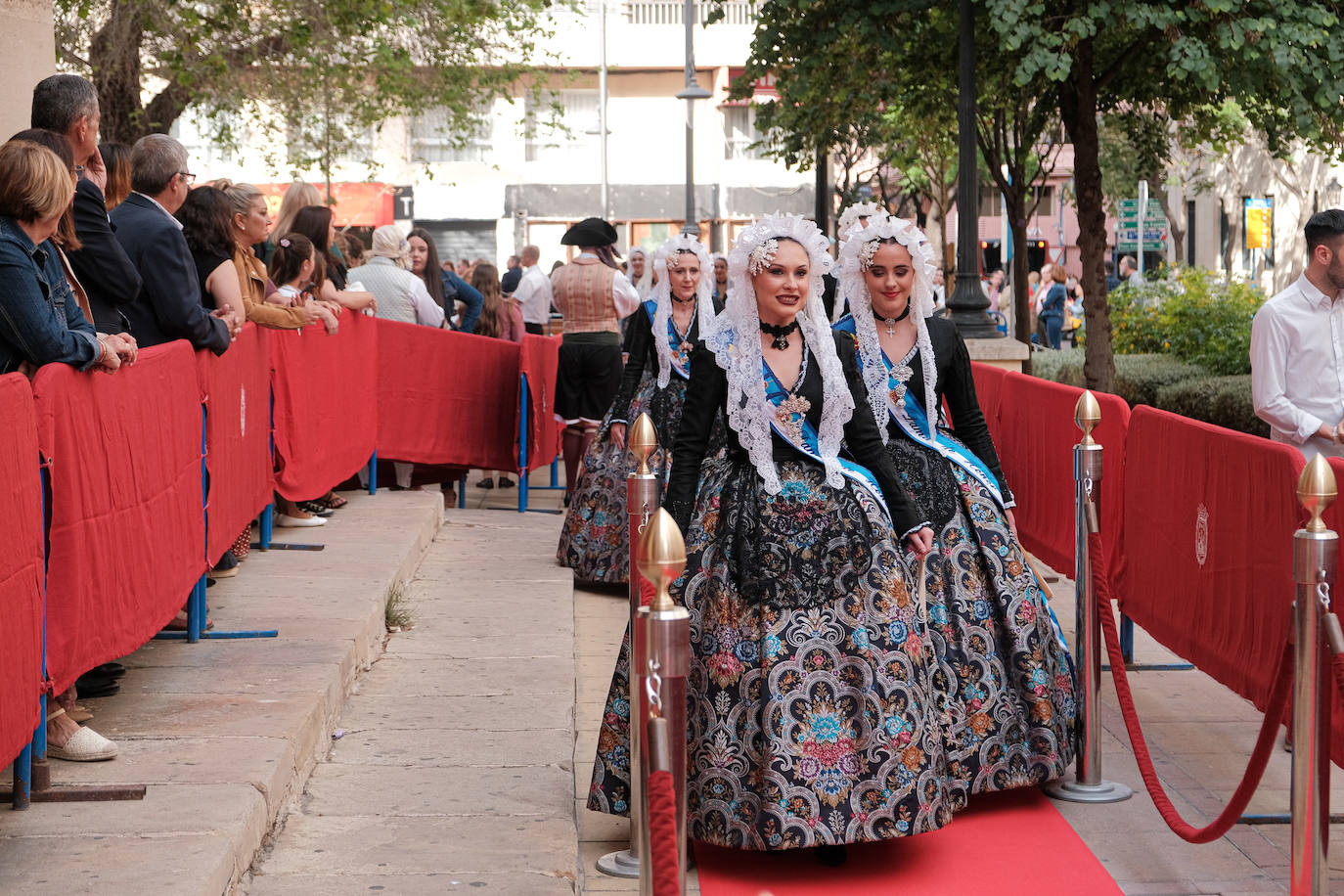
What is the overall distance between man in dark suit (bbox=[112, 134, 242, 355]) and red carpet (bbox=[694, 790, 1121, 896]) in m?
2.88

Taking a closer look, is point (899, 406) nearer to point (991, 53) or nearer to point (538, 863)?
point (538, 863)

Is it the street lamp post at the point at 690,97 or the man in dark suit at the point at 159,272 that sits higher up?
the street lamp post at the point at 690,97

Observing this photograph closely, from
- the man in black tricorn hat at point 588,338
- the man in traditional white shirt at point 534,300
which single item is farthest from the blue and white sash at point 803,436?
the man in traditional white shirt at point 534,300

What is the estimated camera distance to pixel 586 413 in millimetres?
12891

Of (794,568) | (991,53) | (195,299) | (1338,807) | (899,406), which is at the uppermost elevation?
(991,53)

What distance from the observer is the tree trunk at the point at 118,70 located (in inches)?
597

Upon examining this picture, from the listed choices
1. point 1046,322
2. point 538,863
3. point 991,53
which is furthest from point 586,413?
point 1046,322

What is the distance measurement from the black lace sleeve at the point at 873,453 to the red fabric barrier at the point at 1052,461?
1913 millimetres

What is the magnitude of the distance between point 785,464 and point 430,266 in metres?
9.32

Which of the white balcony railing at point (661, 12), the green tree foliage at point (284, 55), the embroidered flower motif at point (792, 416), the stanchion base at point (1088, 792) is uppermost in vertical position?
the white balcony railing at point (661, 12)

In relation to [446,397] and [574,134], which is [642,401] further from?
[574,134]

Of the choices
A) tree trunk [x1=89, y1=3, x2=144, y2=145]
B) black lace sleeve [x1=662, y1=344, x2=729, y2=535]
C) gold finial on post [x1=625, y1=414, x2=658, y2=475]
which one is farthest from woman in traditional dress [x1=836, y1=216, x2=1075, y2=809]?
tree trunk [x1=89, y1=3, x2=144, y2=145]

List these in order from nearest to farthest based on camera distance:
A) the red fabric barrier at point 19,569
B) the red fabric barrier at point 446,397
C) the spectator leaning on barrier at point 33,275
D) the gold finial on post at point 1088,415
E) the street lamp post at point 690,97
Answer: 1. the red fabric barrier at point 19,569
2. the spectator leaning on barrier at point 33,275
3. the gold finial on post at point 1088,415
4. the red fabric barrier at point 446,397
5. the street lamp post at point 690,97

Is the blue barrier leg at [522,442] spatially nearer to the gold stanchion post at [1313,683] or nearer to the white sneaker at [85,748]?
the white sneaker at [85,748]
